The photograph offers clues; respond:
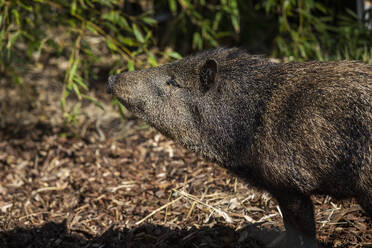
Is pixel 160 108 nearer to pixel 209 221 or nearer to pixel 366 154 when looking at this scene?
pixel 209 221

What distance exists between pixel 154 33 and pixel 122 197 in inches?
168

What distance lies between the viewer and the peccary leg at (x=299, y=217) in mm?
3443

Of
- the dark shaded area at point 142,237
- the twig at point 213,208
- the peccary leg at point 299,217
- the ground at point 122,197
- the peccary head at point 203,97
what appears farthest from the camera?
the twig at point 213,208

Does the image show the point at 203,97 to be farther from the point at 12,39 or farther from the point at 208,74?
the point at 12,39

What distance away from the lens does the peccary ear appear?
3.66 metres

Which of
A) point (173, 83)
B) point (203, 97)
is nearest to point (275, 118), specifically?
point (203, 97)

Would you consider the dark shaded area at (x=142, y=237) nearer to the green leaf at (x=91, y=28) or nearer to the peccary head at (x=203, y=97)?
the peccary head at (x=203, y=97)

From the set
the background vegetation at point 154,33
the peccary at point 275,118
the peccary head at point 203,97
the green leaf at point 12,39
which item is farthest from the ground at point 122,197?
the green leaf at point 12,39

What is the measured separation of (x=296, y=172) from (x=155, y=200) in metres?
1.93

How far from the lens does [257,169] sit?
135 inches

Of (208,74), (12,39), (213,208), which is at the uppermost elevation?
(208,74)

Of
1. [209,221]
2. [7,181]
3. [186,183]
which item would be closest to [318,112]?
[209,221]

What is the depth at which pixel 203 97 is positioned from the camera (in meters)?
3.76

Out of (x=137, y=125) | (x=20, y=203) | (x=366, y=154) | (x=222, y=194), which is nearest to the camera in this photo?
(x=366, y=154)
